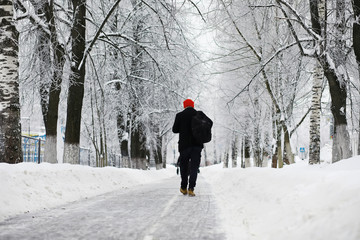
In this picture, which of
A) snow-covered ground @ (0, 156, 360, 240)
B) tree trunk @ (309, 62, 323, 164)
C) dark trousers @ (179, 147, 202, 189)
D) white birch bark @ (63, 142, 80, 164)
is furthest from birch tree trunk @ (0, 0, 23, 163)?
tree trunk @ (309, 62, 323, 164)

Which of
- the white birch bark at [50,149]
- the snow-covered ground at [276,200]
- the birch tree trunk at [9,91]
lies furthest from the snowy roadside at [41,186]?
the white birch bark at [50,149]

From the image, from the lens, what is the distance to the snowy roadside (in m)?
5.95

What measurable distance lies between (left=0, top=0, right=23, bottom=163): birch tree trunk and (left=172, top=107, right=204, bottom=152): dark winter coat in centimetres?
369

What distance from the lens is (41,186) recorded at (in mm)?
7258

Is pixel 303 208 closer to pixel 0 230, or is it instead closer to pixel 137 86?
pixel 0 230

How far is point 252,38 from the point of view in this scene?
17.8m

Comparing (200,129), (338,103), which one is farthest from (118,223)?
(338,103)

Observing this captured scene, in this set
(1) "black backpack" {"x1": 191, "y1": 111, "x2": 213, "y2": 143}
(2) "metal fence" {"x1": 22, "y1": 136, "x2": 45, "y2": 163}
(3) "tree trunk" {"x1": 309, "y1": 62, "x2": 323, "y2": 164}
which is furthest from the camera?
(2) "metal fence" {"x1": 22, "y1": 136, "x2": 45, "y2": 163}

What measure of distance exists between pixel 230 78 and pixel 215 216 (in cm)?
2168

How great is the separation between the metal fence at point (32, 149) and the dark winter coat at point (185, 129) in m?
7.50

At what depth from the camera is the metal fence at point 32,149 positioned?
538 inches

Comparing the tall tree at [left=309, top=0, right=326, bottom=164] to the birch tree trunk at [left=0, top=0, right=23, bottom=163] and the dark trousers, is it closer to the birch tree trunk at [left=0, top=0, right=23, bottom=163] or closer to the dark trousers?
the dark trousers

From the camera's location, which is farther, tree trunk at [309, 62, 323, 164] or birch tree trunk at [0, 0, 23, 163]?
tree trunk at [309, 62, 323, 164]

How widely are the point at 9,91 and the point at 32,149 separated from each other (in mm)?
6323
